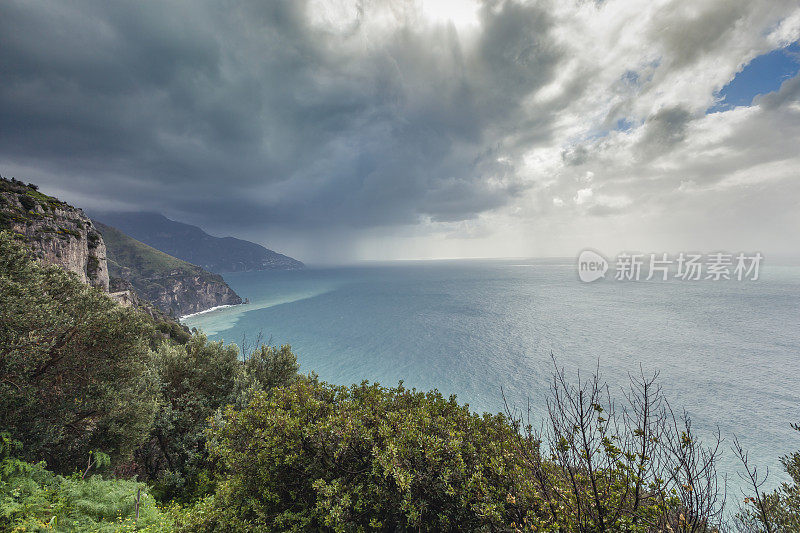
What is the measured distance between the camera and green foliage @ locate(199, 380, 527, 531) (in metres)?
9.38

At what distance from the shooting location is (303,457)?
11172 millimetres

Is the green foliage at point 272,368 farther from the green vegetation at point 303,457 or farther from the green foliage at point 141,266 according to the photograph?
the green foliage at point 141,266

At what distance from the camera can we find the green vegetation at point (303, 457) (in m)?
8.01

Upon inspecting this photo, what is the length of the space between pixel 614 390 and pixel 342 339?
69.3 meters

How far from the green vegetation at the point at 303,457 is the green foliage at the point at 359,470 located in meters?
0.06

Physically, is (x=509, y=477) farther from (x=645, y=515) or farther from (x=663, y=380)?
(x=663, y=380)

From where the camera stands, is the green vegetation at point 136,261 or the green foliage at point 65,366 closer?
the green foliage at point 65,366

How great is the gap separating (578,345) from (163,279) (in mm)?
210779

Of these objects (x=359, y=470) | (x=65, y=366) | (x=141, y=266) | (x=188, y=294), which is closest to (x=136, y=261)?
(x=141, y=266)

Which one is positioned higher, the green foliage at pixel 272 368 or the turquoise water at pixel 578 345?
the green foliage at pixel 272 368

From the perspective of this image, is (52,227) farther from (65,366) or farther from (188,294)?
(188,294)

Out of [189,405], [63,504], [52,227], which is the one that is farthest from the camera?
[52,227]

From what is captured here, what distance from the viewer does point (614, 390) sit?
50.4 metres

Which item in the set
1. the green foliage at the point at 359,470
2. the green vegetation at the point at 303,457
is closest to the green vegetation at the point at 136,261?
the green vegetation at the point at 303,457
